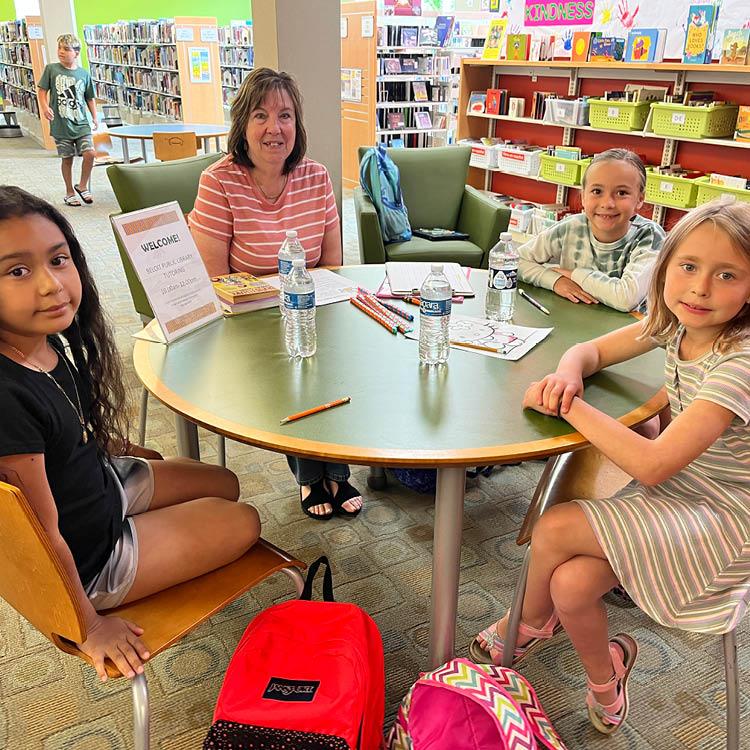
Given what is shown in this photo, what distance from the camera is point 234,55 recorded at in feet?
33.4

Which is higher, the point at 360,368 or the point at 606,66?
the point at 606,66

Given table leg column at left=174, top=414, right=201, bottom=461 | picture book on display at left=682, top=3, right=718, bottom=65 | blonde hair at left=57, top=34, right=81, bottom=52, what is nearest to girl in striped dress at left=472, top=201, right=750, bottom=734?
table leg column at left=174, top=414, right=201, bottom=461

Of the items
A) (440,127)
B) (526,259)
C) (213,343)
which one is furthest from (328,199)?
(440,127)

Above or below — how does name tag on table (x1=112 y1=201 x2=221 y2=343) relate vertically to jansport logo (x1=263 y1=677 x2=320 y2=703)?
above

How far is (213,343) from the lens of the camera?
5.70 ft

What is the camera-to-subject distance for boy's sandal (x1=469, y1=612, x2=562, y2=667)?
1552mm

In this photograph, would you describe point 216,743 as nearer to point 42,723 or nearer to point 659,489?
point 42,723

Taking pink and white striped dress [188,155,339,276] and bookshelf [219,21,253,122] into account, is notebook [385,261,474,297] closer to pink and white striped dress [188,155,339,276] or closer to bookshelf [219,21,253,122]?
pink and white striped dress [188,155,339,276]

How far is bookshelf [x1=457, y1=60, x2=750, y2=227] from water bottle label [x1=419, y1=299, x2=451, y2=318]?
10.8 ft

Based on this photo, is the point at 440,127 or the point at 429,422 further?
the point at 440,127

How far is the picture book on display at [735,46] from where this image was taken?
3869mm

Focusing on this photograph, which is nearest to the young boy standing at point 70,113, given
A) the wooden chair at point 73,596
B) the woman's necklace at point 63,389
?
the woman's necklace at point 63,389

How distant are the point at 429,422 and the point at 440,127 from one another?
278 inches

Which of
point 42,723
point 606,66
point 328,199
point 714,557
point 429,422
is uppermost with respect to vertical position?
point 606,66
